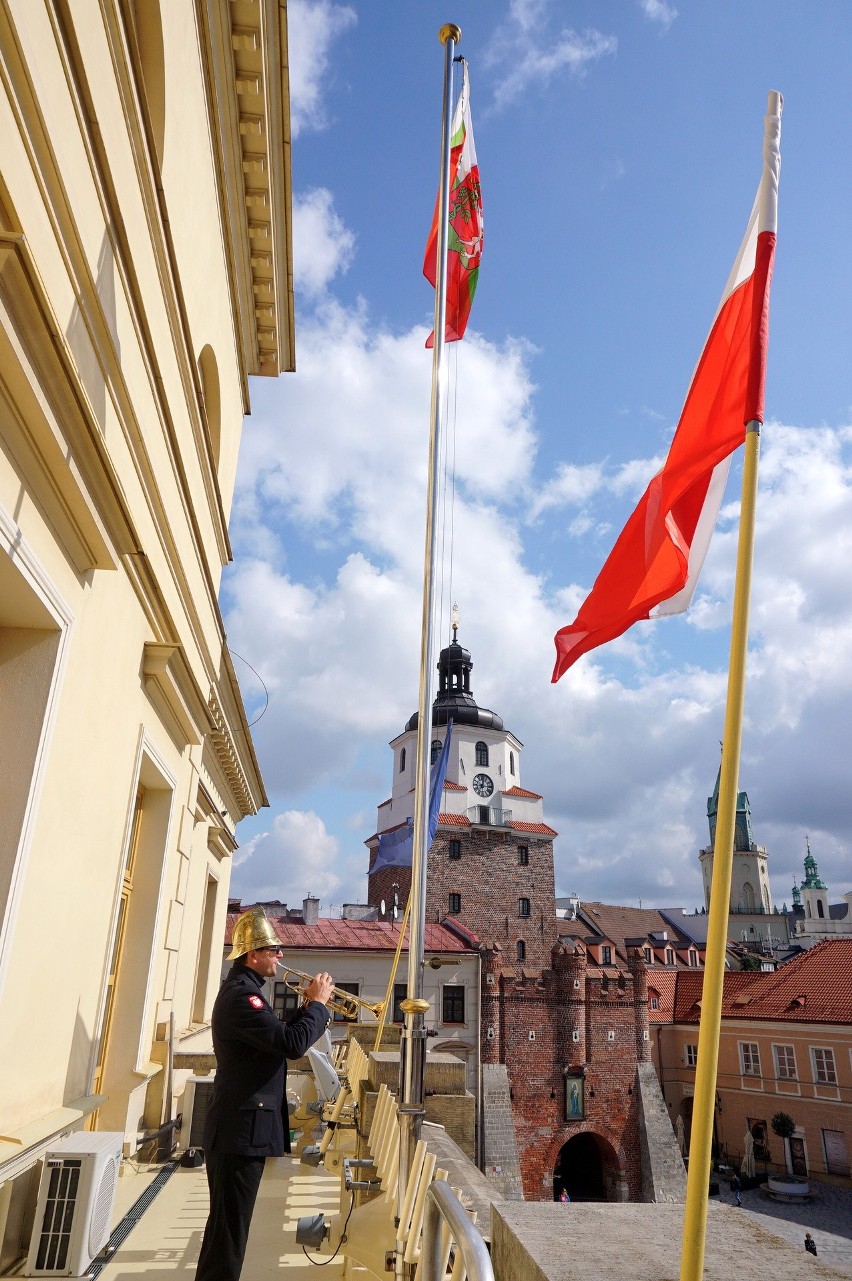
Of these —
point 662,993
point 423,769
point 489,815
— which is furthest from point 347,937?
point 423,769

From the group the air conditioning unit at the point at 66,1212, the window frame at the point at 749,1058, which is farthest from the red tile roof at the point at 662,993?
the air conditioning unit at the point at 66,1212

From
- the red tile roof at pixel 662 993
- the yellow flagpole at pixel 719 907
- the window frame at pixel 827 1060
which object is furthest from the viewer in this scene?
the red tile roof at pixel 662 993

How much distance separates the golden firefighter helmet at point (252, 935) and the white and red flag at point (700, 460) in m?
2.14

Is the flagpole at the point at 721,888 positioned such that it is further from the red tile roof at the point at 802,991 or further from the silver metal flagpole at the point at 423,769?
the red tile roof at the point at 802,991

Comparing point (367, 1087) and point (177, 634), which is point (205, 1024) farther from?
point (177, 634)

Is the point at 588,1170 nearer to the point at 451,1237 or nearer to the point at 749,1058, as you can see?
the point at 749,1058

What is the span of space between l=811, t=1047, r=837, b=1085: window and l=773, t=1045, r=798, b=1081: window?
1.11m

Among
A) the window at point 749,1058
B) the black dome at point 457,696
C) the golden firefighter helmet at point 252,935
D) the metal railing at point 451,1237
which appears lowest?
the window at point 749,1058

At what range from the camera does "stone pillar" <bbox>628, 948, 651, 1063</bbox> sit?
129ft

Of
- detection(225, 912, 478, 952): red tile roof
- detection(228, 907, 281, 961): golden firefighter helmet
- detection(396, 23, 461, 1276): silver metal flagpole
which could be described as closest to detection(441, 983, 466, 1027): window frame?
detection(225, 912, 478, 952): red tile roof

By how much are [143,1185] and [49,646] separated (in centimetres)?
542

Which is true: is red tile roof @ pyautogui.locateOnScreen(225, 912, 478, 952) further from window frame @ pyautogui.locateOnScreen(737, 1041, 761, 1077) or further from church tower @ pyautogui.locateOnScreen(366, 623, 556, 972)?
window frame @ pyautogui.locateOnScreen(737, 1041, 761, 1077)

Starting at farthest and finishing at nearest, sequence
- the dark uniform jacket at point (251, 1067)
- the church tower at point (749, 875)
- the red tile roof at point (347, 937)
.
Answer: the church tower at point (749, 875), the red tile roof at point (347, 937), the dark uniform jacket at point (251, 1067)

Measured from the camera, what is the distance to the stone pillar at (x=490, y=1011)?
35.6 m
